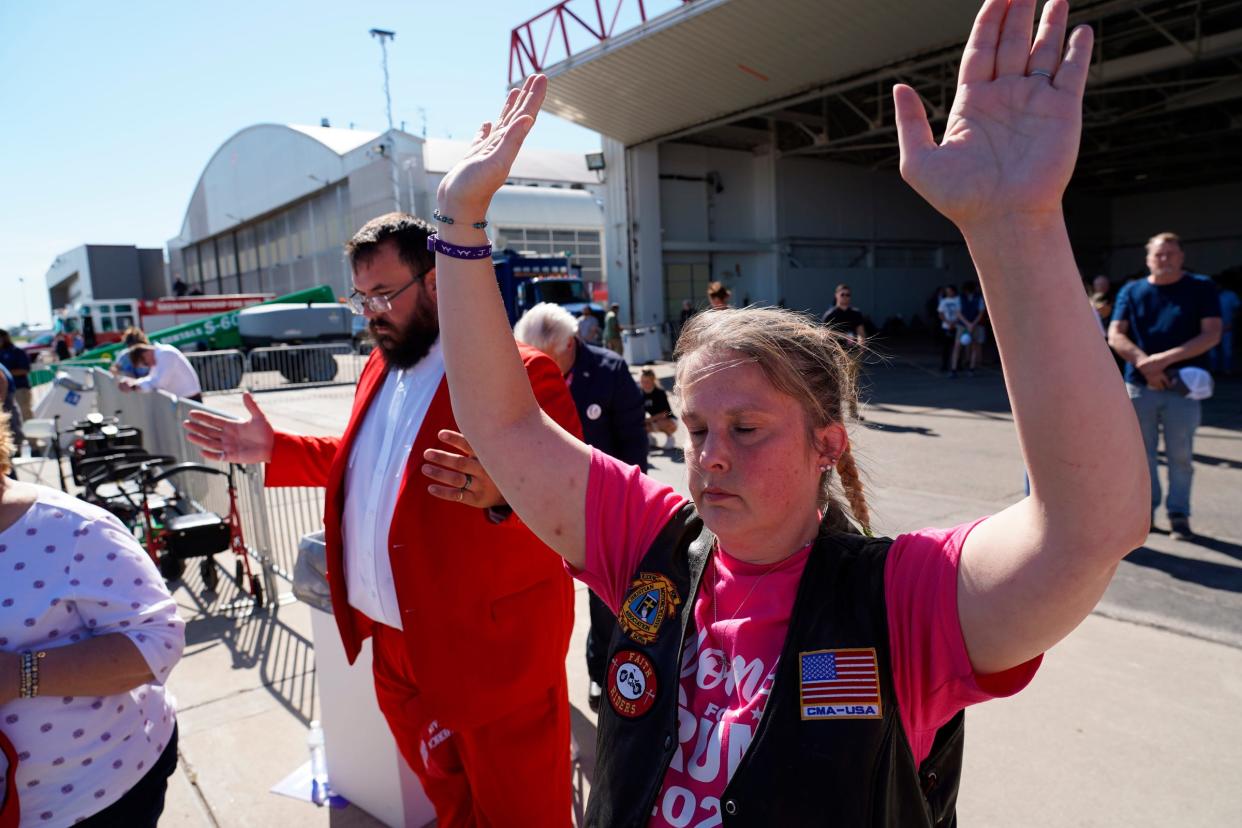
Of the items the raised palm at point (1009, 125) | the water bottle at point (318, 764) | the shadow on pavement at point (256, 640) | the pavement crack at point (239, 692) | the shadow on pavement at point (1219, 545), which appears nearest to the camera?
the raised palm at point (1009, 125)

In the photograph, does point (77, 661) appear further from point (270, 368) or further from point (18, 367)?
point (270, 368)

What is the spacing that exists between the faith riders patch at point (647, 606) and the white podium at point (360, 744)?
1739 millimetres

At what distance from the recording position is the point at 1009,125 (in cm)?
97

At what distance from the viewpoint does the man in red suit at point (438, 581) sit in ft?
6.38

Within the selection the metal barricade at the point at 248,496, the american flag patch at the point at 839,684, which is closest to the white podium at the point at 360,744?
the american flag patch at the point at 839,684

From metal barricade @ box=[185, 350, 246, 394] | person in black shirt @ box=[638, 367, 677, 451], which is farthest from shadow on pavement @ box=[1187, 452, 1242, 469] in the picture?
metal barricade @ box=[185, 350, 246, 394]

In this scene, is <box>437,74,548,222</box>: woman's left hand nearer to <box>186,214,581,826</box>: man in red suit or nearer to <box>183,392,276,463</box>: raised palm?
<box>186,214,581,826</box>: man in red suit

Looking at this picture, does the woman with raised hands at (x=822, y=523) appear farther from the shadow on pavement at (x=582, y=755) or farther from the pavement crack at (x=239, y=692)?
the pavement crack at (x=239, y=692)

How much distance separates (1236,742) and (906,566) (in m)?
2.79

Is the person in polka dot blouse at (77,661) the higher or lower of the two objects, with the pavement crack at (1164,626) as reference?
higher

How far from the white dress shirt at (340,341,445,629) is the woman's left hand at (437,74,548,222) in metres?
0.75

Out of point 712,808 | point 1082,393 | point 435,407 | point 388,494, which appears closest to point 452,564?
point 388,494

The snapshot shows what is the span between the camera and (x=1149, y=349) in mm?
5109

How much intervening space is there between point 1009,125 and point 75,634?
90.1 inches
